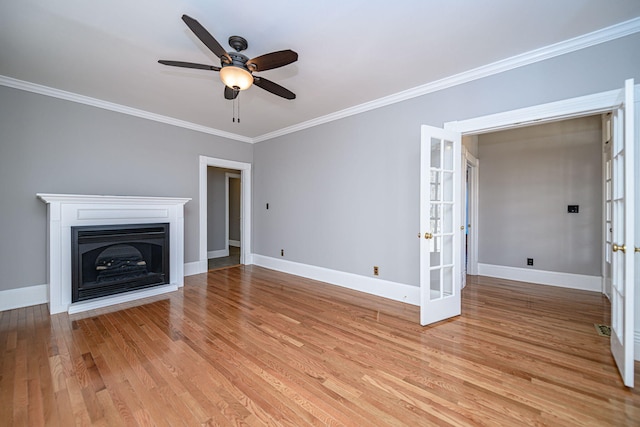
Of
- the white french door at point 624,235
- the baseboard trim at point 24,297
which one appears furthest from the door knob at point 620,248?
the baseboard trim at point 24,297

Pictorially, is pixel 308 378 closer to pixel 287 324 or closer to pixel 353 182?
pixel 287 324

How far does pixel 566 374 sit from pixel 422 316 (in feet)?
3.60

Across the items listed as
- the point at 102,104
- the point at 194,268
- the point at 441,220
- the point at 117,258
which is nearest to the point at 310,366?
the point at 441,220

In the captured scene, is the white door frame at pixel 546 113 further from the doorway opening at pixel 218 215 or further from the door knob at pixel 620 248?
the doorway opening at pixel 218 215

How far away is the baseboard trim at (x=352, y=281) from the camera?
134 inches

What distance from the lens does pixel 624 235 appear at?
1849 mm

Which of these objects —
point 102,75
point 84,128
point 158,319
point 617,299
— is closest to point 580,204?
point 617,299

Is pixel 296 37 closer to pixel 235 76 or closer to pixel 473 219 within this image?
pixel 235 76

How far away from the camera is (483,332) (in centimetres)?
259

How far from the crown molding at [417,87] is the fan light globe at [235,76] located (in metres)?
2.06

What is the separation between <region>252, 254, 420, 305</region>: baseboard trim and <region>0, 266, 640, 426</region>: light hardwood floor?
240 millimetres

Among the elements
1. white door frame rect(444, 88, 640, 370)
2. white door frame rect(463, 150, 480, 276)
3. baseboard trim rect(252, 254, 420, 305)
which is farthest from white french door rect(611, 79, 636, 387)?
white door frame rect(463, 150, 480, 276)

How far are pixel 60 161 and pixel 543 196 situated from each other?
712 centimetres

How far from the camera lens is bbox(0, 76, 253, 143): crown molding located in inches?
123
